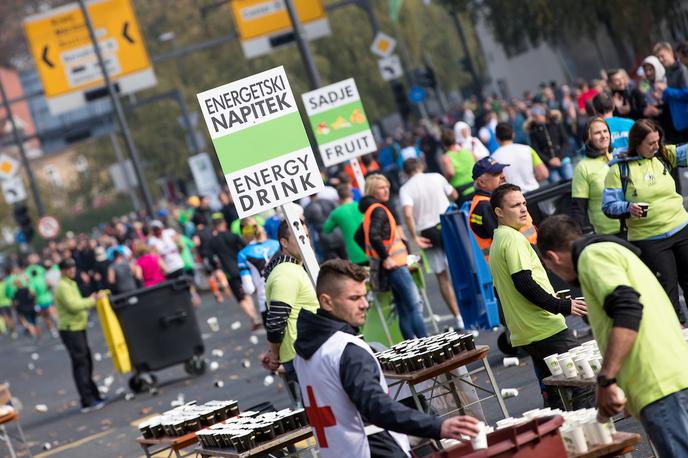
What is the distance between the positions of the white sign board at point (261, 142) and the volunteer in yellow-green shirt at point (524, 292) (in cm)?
183

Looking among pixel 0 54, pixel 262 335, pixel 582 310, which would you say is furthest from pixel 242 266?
pixel 0 54

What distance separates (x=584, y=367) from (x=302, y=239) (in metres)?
3.48

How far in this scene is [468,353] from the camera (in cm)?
916

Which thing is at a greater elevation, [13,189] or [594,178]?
[13,189]

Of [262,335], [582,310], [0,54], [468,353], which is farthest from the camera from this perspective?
[0,54]

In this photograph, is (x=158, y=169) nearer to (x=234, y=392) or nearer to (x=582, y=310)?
(x=234, y=392)

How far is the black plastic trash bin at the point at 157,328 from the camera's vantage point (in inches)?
782

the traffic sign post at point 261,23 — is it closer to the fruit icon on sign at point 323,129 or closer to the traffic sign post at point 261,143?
the fruit icon on sign at point 323,129

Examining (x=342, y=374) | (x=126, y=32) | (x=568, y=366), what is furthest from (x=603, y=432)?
(x=126, y=32)

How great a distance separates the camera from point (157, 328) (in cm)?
2003

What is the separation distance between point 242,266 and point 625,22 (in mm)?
25826

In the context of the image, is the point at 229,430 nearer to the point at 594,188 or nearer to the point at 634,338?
the point at 634,338

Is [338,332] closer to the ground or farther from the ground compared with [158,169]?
closer to the ground

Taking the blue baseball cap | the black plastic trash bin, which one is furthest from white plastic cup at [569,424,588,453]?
the black plastic trash bin
